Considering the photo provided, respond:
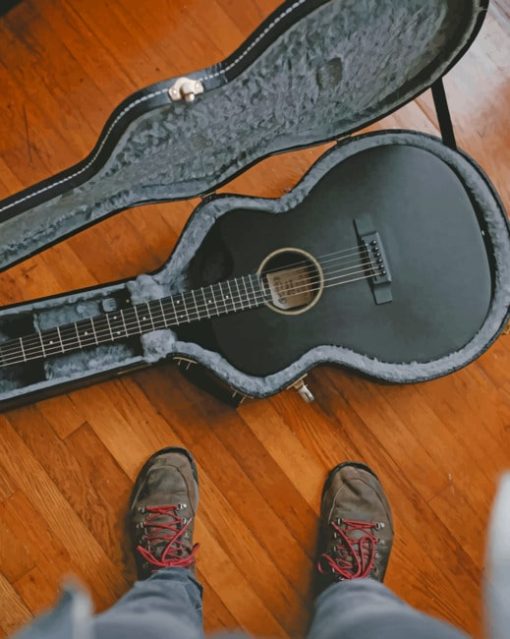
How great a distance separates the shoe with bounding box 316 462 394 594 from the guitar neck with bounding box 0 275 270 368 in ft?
1.27

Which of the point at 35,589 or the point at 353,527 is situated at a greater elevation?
the point at 35,589

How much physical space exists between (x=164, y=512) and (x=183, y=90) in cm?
71

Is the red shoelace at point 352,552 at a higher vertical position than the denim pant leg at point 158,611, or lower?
lower

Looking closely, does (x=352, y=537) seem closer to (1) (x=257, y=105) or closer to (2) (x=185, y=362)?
(2) (x=185, y=362)

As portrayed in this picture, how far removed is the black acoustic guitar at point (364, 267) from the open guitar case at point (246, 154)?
19 millimetres

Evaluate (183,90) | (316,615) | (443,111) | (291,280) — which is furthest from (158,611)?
(443,111)

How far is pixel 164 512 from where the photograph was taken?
42.3 inches

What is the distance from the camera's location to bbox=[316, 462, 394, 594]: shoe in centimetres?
106

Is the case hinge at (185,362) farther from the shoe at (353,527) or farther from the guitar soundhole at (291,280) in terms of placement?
the shoe at (353,527)

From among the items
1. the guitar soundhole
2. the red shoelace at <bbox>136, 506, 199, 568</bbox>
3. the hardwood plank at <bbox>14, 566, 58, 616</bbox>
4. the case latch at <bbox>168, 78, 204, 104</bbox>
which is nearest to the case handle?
the guitar soundhole

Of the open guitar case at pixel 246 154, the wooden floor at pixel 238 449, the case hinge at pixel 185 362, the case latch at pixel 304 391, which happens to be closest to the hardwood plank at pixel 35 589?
the wooden floor at pixel 238 449

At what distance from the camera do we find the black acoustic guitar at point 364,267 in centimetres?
98

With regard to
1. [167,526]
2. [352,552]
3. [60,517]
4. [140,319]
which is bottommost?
[352,552]

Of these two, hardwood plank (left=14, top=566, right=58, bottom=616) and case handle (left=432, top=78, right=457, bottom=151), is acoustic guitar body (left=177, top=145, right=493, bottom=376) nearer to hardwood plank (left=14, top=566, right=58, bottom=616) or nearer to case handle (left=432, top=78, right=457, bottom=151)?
case handle (left=432, top=78, right=457, bottom=151)
